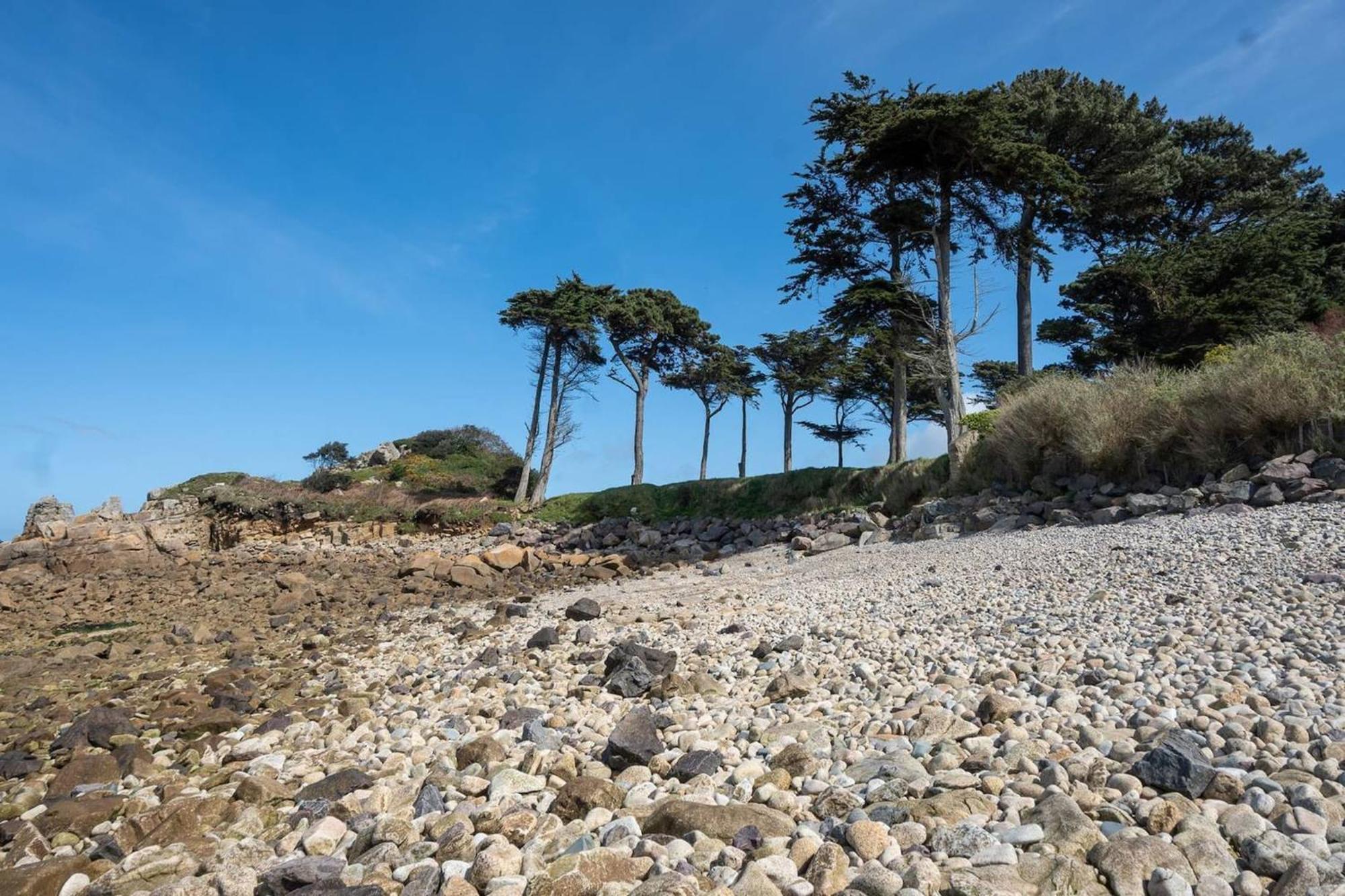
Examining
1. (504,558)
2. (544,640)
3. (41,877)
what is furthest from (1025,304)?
(41,877)

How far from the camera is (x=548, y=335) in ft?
101

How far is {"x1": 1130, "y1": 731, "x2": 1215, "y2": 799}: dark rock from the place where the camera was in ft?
9.95

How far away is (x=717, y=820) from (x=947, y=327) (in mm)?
17595

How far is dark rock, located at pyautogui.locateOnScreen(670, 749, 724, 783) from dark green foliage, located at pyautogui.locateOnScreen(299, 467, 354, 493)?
31253 mm

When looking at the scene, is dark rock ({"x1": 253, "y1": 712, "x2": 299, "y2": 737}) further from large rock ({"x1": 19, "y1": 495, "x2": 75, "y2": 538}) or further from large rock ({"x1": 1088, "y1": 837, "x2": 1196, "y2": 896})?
large rock ({"x1": 19, "y1": 495, "x2": 75, "y2": 538})

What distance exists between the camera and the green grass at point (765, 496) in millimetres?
17188

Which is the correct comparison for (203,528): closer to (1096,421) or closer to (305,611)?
(305,611)

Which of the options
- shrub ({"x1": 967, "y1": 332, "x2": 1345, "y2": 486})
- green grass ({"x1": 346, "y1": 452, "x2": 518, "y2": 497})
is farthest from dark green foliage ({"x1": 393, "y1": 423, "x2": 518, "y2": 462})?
shrub ({"x1": 967, "y1": 332, "x2": 1345, "y2": 486})

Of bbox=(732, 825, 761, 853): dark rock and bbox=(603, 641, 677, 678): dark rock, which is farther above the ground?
bbox=(603, 641, 677, 678): dark rock

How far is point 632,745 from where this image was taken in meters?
4.20

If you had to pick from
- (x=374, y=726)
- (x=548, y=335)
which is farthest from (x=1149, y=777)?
(x=548, y=335)

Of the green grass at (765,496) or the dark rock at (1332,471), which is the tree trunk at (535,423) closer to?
the green grass at (765,496)

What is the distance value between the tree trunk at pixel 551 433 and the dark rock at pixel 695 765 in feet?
84.9

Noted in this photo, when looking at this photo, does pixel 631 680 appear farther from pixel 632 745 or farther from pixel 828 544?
pixel 828 544
